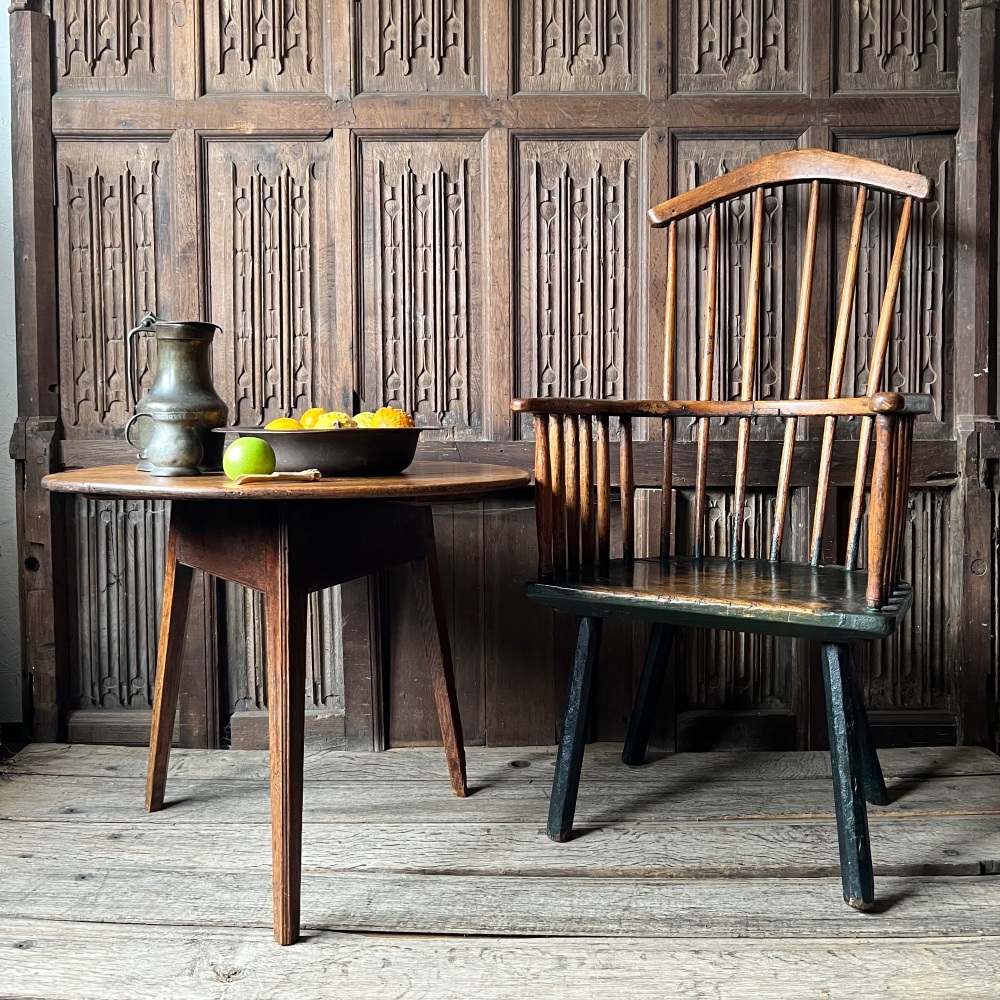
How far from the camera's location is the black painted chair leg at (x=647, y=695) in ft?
7.15

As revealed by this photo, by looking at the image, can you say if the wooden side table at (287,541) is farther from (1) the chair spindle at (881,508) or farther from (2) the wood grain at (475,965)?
(1) the chair spindle at (881,508)

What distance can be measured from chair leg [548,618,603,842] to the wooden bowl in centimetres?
50

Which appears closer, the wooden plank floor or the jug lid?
the wooden plank floor

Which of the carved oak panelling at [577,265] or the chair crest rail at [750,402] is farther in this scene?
the carved oak panelling at [577,265]

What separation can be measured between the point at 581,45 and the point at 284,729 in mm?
1783

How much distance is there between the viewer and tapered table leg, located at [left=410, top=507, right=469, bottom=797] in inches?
82.8

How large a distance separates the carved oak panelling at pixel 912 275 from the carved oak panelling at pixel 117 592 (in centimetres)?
185

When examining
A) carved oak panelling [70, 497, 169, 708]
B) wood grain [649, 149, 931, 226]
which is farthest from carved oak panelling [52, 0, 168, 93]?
wood grain [649, 149, 931, 226]

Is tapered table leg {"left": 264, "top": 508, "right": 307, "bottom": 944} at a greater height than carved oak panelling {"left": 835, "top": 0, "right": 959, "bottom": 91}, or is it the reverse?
carved oak panelling {"left": 835, "top": 0, "right": 959, "bottom": 91}

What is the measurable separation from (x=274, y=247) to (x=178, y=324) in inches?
24.8

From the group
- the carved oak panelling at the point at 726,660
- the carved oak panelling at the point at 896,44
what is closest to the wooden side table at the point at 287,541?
the carved oak panelling at the point at 726,660

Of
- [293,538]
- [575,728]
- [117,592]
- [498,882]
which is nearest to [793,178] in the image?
[575,728]

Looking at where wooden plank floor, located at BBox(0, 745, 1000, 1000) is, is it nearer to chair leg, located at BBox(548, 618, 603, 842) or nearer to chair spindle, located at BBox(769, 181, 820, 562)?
chair leg, located at BBox(548, 618, 603, 842)

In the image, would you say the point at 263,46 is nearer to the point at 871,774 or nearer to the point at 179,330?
the point at 179,330
